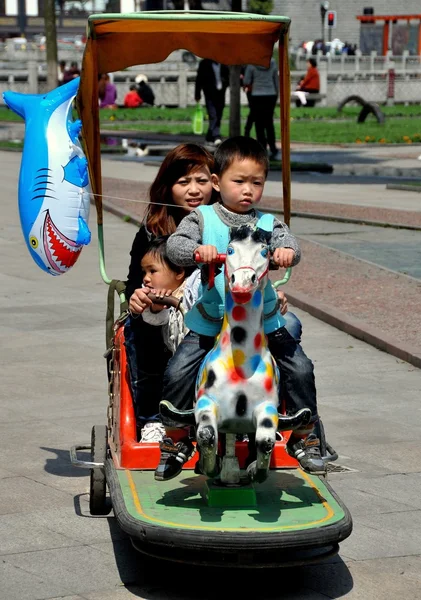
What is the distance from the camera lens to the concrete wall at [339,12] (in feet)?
255

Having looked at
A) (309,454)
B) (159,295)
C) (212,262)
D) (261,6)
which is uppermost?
(261,6)

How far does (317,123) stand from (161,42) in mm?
29027

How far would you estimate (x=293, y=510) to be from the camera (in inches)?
193

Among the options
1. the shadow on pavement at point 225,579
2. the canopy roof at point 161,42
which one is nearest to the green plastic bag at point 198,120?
the canopy roof at point 161,42

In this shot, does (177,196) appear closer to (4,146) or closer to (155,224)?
(155,224)

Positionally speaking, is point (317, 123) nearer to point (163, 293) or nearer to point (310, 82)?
point (310, 82)

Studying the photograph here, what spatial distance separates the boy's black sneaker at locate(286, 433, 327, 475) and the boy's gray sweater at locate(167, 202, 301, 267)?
0.75m

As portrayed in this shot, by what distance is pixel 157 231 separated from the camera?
6051mm

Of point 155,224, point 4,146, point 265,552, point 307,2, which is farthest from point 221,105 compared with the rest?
point 307,2

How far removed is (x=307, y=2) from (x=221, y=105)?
54998mm

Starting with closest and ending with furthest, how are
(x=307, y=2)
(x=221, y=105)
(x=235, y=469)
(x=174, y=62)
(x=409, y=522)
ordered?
(x=235, y=469), (x=409, y=522), (x=221, y=105), (x=174, y=62), (x=307, y=2)

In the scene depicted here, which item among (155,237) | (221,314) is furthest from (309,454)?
(155,237)

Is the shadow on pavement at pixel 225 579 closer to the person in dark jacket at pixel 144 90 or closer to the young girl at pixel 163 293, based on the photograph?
the young girl at pixel 163 293

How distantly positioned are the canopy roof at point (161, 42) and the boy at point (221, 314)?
0.86 metres
